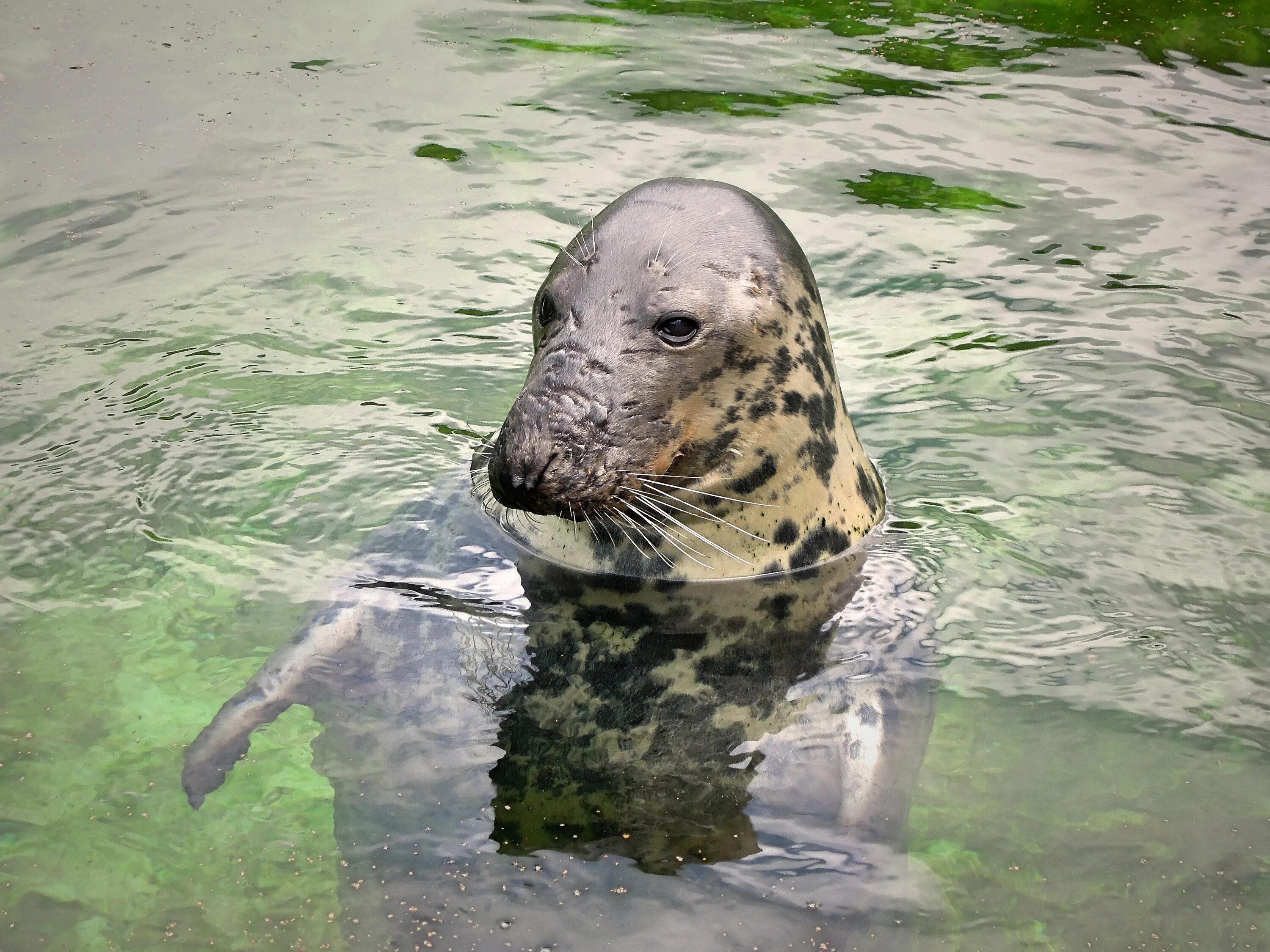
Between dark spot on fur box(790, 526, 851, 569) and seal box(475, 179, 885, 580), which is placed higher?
seal box(475, 179, 885, 580)

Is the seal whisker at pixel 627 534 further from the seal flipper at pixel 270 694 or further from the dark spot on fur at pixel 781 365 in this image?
the seal flipper at pixel 270 694

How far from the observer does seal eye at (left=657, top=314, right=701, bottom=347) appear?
12.8 feet

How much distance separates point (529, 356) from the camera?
5895 mm

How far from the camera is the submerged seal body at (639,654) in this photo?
129 inches

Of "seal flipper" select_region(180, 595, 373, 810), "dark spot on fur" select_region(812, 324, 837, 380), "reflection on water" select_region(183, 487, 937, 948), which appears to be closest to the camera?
"reflection on water" select_region(183, 487, 937, 948)

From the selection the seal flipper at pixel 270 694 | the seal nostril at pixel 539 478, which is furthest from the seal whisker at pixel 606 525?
the seal flipper at pixel 270 694

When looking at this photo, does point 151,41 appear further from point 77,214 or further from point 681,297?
point 681,297

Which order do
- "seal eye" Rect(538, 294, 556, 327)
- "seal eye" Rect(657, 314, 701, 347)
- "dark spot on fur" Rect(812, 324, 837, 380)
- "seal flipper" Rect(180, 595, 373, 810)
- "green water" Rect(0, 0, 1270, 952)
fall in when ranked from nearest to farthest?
1. "green water" Rect(0, 0, 1270, 952)
2. "seal flipper" Rect(180, 595, 373, 810)
3. "seal eye" Rect(657, 314, 701, 347)
4. "seal eye" Rect(538, 294, 556, 327)
5. "dark spot on fur" Rect(812, 324, 837, 380)

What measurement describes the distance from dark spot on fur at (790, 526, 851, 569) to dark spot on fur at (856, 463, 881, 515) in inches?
8.6

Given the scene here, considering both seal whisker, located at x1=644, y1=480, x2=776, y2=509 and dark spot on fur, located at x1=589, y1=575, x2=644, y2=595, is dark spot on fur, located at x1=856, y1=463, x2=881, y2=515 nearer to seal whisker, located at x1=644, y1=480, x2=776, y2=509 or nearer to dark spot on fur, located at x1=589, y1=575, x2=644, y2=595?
seal whisker, located at x1=644, y1=480, x2=776, y2=509

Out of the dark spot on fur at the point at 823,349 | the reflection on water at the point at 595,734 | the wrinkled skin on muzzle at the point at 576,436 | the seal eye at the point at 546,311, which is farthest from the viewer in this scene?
the dark spot on fur at the point at 823,349

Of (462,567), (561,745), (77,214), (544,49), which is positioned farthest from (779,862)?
(544,49)

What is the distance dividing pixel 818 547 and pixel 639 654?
75 cm

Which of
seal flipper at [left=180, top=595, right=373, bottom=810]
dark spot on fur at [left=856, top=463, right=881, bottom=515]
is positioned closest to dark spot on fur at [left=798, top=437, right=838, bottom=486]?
dark spot on fur at [left=856, top=463, right=881, bottom=515]
